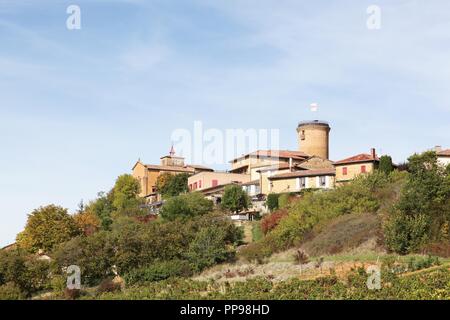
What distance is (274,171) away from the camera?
A: 6944cm

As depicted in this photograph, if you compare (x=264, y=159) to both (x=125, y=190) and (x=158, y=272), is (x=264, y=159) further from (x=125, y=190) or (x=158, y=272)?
(x=158, y=272)

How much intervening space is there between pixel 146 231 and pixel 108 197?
126ft

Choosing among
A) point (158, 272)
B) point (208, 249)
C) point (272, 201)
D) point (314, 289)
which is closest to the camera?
point (314, 289)

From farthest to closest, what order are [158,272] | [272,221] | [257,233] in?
[257,233], [272,221], [158,272]

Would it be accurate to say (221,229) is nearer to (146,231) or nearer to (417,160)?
(146,231)

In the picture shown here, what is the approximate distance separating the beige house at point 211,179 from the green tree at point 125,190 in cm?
645

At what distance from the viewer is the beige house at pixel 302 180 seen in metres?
63.7

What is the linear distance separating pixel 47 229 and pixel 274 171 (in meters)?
22.0

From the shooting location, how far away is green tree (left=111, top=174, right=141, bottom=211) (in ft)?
266

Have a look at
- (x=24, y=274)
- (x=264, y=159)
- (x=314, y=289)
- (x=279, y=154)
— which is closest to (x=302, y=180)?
(x=279, y=154)

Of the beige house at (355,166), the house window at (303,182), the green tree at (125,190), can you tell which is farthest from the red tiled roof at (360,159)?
the green tree at (125,190)

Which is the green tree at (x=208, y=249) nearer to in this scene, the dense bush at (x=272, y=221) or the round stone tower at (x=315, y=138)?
the dense bush at (x=272, y=221)

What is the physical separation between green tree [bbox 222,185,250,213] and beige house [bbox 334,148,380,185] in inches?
319
